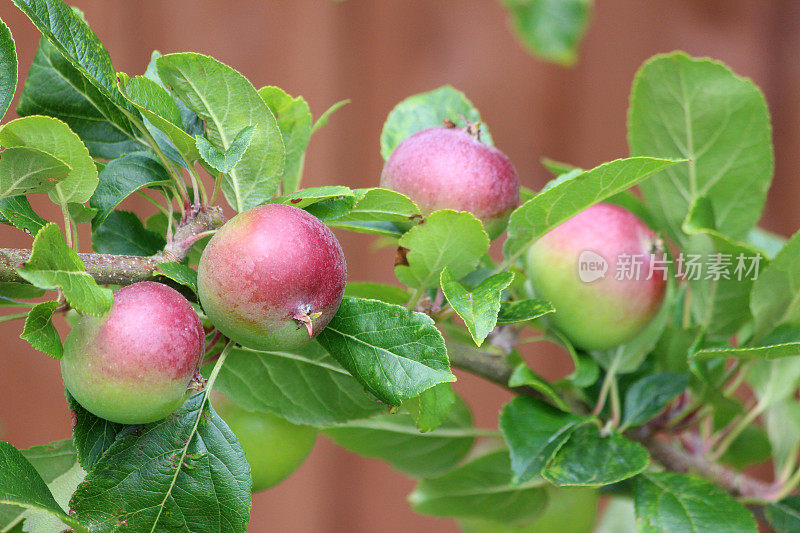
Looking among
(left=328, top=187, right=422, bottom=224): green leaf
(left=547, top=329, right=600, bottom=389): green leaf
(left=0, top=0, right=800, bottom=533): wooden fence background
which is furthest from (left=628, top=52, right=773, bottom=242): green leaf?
(left=0, top=0, right=800, bottom=533): wooden fence background

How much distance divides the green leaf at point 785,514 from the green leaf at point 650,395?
0.38ft

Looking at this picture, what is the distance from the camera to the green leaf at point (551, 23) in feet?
3.22

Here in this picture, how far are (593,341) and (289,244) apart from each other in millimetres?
261

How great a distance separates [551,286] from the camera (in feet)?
1.66

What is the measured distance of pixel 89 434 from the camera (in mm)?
357

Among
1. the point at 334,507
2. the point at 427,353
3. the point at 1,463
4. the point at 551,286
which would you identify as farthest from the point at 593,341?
the point at 334,507

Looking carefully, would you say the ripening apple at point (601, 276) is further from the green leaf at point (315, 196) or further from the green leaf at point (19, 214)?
the green leaf at point (19, 214)

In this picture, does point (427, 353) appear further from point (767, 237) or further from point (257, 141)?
point (767, 237)

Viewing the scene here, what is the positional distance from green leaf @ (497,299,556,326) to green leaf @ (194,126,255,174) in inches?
6.3

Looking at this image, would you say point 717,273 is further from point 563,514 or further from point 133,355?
point 133,355

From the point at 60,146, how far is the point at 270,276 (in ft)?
0.38

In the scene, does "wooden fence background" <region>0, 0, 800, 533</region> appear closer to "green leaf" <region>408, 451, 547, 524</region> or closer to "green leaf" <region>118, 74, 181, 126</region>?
"green leaf" <region>408, 451, 547, 524</region>

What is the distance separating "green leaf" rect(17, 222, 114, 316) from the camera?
0.96 feet

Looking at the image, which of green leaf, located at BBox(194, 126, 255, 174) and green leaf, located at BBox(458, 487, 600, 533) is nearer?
green leaf, located at BBox(194, 126, 255, 174)
